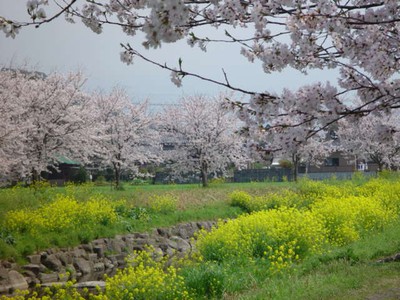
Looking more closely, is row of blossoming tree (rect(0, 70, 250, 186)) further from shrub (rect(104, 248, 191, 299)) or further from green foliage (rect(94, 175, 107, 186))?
shrub (rect(104, 248, 191, 299))

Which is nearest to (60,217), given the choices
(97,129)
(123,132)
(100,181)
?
(97,129)

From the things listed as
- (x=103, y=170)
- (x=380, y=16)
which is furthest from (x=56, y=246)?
(x=103, y=170)

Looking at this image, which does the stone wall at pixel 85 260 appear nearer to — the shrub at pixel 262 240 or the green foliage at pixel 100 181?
the shrub at pixel 262 240

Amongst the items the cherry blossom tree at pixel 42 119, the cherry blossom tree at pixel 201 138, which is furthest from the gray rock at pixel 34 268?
the cherry blossom tree at pixel 201 138

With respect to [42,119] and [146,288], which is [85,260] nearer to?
[146,288]

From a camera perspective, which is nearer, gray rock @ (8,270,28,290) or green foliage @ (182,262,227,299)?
green foliage @ (182,262,227,299)

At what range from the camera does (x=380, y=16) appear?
456cm

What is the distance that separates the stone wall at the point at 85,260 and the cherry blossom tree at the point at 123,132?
9726mm

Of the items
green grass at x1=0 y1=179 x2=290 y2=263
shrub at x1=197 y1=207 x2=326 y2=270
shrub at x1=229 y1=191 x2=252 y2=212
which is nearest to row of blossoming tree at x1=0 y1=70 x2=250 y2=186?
green grass at x1=0 y1=179 x2=290 y2=263

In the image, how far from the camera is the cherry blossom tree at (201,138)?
2870 cm

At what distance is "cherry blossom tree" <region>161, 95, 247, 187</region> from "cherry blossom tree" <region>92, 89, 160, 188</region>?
1.23 meters

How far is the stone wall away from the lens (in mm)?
11422

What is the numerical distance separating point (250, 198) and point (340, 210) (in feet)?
26.4

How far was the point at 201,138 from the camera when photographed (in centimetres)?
2850
